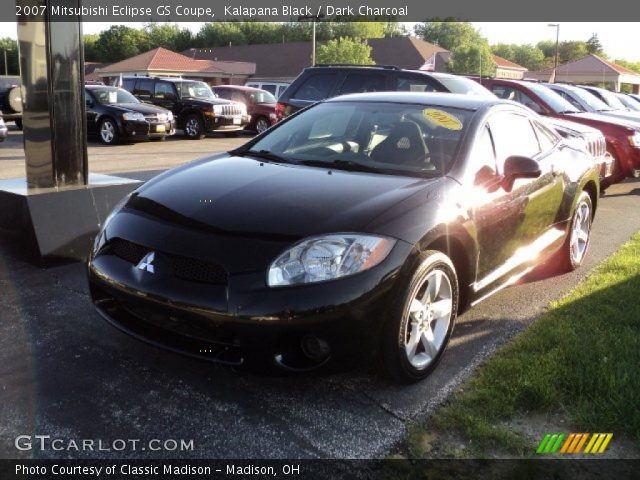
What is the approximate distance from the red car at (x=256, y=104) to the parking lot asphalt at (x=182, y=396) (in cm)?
1699

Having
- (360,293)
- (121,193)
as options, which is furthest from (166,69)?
(360,293)

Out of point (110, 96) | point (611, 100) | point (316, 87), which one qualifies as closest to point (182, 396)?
point (316, 87)

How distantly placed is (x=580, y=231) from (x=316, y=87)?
210 inches

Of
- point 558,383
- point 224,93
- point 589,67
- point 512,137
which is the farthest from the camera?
point 589,67

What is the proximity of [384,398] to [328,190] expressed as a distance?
1.15 m

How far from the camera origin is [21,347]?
Result: 366 centimetres

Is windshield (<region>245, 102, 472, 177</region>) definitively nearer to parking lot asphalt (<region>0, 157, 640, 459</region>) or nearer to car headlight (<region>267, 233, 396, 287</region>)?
car headlight (<region>267, 233, 396, 287</region>)

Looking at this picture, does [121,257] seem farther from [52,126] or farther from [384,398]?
[52,126]

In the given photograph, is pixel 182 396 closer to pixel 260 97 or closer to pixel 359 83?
pixel 359 83

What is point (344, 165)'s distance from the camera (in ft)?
13.2

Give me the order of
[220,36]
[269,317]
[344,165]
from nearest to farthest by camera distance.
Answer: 1. [269,317]
2. [344,165]
3. [220,36]

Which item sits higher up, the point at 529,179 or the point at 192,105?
the point at 192,105

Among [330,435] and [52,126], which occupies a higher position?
[52,126]

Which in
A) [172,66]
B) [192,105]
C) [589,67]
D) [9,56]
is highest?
[9,56]
